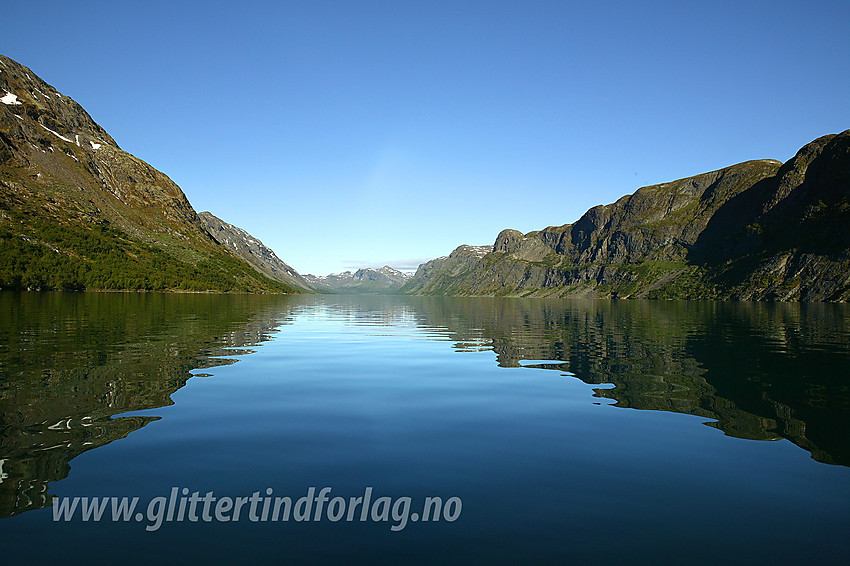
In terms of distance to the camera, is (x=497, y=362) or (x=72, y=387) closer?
(x=72, y=387)

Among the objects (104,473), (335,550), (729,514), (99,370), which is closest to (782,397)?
(729,514)

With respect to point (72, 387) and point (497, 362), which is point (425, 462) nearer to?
point (72, 387)

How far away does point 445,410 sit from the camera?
19.4 m

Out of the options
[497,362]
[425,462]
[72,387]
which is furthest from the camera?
[497,362]

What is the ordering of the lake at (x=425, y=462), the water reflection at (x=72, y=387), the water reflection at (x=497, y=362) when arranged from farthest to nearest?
1. the water reflection at (x=497, y=362)
2. the water reflection at (x=72, y=387)
3. the lake at (x=425, y=462)

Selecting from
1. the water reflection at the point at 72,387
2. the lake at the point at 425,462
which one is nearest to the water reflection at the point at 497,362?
the water reflection at the point at 72,387

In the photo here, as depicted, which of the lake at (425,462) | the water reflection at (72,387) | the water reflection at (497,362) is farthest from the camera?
the water reflection at (497,362)

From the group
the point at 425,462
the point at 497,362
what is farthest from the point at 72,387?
the point at 497,362

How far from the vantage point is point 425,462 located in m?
12.9

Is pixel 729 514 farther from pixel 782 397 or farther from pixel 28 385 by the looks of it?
pixel 28 385

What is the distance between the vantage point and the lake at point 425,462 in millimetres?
8625

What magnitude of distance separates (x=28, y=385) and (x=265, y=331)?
35.1m

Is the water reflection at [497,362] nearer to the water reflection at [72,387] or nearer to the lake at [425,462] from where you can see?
the water reflection at [72,387]

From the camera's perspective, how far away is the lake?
340 inches
